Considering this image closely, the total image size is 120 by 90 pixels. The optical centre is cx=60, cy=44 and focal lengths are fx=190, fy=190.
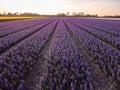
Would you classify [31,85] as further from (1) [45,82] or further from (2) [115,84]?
(2) [115,84]

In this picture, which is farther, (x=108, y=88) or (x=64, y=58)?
(x=64, y=58)

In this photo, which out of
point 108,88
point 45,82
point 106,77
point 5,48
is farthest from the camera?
point 5,48

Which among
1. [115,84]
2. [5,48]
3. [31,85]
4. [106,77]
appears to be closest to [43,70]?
[31,85]

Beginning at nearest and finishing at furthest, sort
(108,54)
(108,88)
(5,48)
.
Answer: (108,88) → (108,54) → (5,48)

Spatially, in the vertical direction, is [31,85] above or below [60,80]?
below

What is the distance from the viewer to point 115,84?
5.29 metres

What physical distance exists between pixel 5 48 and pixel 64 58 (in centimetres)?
497

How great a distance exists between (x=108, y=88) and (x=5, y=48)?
7162 mm

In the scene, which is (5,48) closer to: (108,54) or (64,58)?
(64,58)

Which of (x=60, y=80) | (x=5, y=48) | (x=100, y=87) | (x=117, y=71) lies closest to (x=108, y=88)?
(x=100, y=87)

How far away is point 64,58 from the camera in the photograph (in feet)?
23.1

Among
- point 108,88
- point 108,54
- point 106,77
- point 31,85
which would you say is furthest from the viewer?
point 108,54

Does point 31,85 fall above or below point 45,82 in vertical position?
below

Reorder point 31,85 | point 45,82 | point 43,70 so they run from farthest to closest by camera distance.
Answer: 1. point 43,70
2. point 31,85
3. point 45,82
